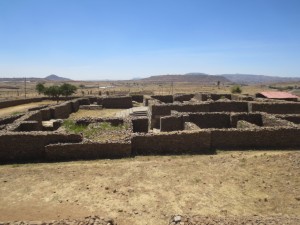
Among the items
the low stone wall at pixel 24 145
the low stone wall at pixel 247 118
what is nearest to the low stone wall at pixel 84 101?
the low stone wall at pixel 247 118

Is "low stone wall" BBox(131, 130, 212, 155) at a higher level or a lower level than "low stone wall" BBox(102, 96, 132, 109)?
lower

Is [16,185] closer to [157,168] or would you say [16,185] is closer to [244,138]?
[157,168]

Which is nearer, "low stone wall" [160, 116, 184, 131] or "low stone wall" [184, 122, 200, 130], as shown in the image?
"low stone wall" [184, 122, 200, 130]

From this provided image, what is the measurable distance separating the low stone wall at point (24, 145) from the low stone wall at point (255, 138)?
340 inches

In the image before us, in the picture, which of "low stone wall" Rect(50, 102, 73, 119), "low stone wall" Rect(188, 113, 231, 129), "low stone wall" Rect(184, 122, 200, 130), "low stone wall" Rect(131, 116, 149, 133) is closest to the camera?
"low stone wall" Rect(184, 122, 200, 130)

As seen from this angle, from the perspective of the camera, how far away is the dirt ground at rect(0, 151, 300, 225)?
8.83 m

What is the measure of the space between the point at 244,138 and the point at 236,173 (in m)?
4.34

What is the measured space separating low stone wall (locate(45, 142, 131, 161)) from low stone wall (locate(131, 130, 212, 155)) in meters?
0.81

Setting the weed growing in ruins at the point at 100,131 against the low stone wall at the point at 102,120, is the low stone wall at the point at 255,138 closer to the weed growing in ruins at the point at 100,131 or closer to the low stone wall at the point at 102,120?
the weed growing in ruins at the point at 100,131

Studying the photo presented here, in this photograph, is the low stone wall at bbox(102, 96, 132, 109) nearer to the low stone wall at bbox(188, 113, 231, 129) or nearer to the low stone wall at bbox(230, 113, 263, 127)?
the low stone wall at bbox(188, 113, 231, 129)

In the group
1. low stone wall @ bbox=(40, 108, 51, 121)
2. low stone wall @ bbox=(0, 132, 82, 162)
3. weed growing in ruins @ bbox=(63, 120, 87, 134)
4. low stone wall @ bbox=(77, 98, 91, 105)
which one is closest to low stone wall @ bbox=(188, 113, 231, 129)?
weed growing in ruins @ bbox=(63, 120, 87, 134)

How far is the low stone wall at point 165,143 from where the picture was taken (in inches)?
590

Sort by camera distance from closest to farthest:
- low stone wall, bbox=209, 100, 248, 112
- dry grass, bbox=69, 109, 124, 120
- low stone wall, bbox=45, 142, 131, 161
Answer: low stone wall, bbox=45, 142, 131, 161 < low stone wall, bbox=209, 100, 248, 112 < dry grass, bbox=69, 109, 124, 120

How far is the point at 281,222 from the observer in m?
6.87
